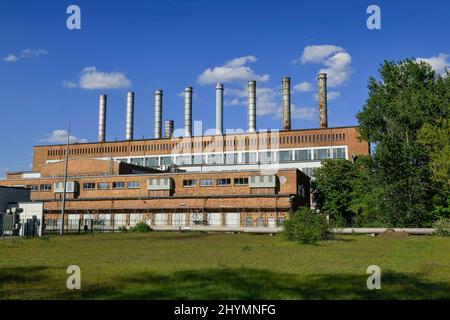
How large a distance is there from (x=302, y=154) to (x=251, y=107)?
49.7ft

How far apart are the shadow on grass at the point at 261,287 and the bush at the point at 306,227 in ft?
55.0

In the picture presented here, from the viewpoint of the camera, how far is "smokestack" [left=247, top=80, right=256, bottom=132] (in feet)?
299

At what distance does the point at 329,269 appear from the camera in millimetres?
14906

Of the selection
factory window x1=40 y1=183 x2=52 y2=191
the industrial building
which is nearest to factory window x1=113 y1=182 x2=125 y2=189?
the industrial building

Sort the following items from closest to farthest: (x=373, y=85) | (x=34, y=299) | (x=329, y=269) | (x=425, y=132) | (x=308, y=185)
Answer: (x=34, y=299) → (x=329, y=269) → (x=425, y=132) → (x=373, y=85) → (x=308, y=185)

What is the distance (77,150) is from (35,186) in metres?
30.5

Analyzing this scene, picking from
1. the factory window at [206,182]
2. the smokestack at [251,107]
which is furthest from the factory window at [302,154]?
the factory window at [206,182]

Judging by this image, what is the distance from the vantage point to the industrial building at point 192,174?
2286 inches

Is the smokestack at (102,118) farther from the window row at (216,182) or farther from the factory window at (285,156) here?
the window row at (216,182)

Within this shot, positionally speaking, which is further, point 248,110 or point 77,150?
point 77,150

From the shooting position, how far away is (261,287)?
1088 cm

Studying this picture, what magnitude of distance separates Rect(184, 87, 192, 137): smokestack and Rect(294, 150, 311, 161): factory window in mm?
23526
